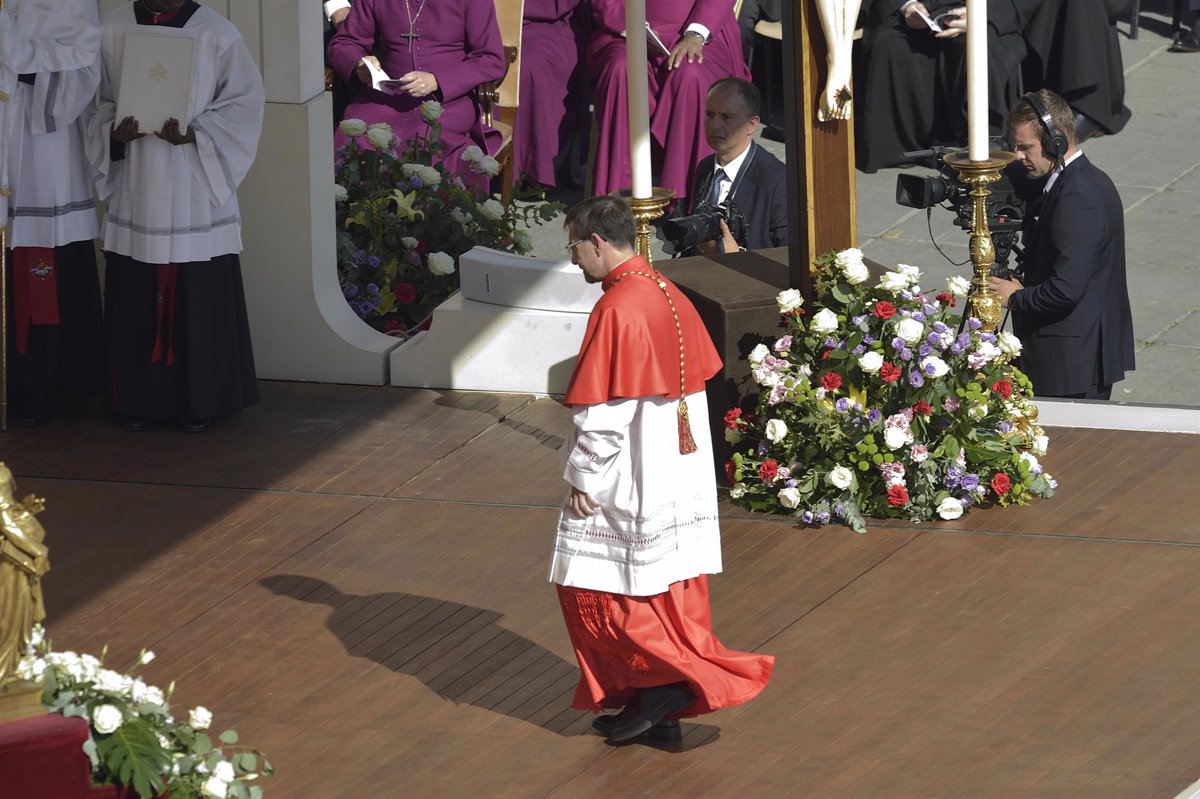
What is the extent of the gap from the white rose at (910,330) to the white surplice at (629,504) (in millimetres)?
1842

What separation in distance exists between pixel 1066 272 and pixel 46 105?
4.10m

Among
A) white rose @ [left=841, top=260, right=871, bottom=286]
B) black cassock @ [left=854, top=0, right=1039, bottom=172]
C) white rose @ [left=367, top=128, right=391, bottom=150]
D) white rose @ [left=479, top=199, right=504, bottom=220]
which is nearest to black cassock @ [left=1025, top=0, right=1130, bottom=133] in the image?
black cassock @ [left=854, top=0, right=1039, bottom=172]

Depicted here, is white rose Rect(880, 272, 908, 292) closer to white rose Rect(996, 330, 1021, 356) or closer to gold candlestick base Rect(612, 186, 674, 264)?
white rose Rect(996, 330, 1021, 356)

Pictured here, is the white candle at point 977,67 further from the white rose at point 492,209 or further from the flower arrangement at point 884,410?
the white rose at point 492,209

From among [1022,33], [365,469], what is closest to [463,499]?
[365,469]

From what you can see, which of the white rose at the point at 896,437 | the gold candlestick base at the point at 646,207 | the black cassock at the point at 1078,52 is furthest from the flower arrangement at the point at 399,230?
the black cassock at the point at 1078,52

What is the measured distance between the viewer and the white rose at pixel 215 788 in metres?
5.08

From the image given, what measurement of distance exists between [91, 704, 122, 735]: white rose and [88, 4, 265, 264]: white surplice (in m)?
4.26

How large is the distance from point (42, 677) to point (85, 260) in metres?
4.67

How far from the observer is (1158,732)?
6445 mm

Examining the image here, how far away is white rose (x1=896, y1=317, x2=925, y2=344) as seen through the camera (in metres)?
8.00

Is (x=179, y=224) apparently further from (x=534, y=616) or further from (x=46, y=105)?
(x=534, y=616)

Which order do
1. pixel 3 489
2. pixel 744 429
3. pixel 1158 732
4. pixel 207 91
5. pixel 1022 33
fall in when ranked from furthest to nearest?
pixel 1022 33, pixel 207 91, pixel 744 429, pixel 1158 732, pixel 3 489

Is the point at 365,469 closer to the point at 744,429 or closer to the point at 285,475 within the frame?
the point at 285,475
